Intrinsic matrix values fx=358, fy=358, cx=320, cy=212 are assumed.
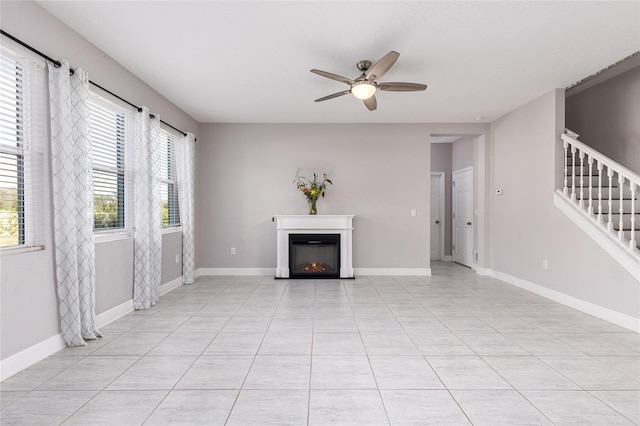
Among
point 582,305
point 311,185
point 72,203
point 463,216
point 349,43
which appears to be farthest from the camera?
point 463,216

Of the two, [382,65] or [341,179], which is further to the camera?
[341,179]

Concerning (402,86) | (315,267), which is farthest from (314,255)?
→ (402,86)

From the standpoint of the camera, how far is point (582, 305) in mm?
3951

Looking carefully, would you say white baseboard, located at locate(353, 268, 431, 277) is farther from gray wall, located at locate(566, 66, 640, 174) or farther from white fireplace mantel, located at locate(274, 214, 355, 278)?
gray wall, located at locate(566, 66, 640, 174)

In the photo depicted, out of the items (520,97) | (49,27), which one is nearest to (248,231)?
(49,27)

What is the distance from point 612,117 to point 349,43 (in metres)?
4.13

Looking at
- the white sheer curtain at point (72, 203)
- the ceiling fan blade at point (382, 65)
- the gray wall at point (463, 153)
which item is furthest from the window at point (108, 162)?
the gray wall at point (463, 153)

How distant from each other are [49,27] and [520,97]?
5213mm

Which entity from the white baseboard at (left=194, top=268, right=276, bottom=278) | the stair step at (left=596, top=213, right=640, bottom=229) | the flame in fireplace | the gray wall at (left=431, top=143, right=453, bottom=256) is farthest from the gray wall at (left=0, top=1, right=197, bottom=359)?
the gray wall at (left=431, top=143, right=453, bottom=256)

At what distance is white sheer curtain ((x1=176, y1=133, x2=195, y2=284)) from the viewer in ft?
17.4

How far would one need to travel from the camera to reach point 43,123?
106 inches

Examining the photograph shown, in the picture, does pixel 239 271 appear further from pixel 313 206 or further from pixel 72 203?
pixel 72 203

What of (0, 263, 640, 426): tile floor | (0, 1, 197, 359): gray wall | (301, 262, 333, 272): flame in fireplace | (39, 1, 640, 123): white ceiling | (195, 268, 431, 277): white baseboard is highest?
(39, 1, 640, 123): white ceiling

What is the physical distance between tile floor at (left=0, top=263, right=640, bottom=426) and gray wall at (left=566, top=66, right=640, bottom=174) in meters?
2.47
